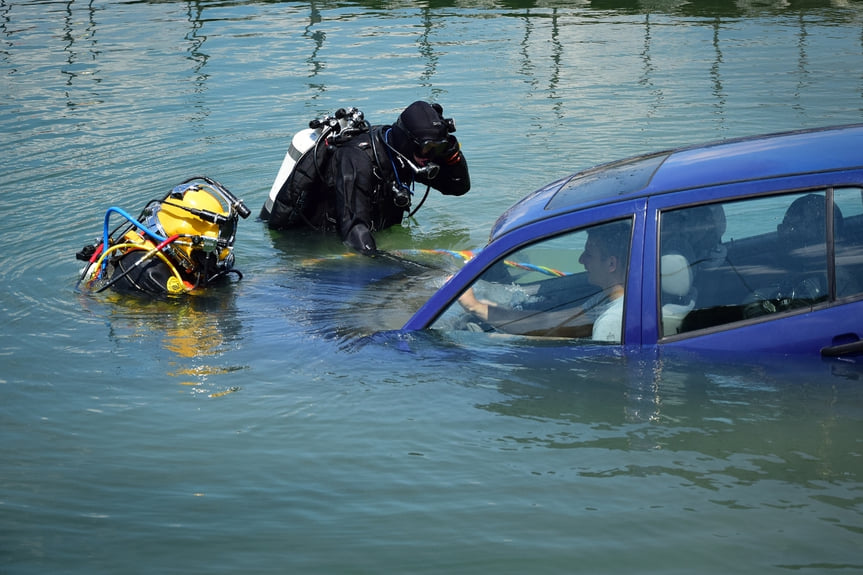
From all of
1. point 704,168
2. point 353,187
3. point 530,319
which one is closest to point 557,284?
point 530,319

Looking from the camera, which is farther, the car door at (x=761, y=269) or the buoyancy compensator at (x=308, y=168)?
the buoyancy compensator at (x=308, y=168)

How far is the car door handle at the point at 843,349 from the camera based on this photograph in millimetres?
3738

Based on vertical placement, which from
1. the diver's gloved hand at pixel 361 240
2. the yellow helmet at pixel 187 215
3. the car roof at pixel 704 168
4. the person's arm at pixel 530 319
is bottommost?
the diver's gloved hand at pixel 361 240

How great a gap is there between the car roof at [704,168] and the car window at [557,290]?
16cm

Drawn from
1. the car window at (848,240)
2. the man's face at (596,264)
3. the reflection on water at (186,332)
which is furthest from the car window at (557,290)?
the reflection on water at (186,332)

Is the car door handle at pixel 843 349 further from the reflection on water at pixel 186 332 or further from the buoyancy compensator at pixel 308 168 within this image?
the buoyancy compensator at pixel 308 168

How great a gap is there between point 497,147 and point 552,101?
246cm

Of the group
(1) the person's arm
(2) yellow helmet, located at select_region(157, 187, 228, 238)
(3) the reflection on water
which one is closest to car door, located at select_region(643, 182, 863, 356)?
(1) the person's arm

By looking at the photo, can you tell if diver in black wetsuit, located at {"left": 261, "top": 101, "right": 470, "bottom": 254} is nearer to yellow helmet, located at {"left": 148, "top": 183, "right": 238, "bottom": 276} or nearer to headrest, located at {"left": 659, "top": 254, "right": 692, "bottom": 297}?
yellow helmet, located at {"left": 148, "top": 183, "right": 238, "bottom": 276}

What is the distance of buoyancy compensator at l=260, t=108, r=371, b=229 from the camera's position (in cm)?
800

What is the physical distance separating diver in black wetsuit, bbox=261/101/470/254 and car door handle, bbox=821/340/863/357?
4.23 m

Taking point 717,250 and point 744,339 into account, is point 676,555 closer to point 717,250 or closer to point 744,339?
point 744,339

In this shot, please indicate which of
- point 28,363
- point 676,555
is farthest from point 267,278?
point 676,555

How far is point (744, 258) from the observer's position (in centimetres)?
402
